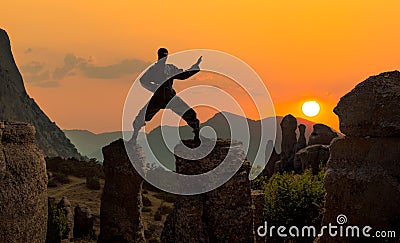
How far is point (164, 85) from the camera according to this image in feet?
29.3

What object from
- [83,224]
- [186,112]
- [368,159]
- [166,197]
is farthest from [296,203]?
[166,197]

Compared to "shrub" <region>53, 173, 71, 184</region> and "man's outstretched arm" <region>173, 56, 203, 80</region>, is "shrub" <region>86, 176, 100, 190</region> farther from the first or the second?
"man's outstretched arm" <region>173, 56, 203, 80</region>

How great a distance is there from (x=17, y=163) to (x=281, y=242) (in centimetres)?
876

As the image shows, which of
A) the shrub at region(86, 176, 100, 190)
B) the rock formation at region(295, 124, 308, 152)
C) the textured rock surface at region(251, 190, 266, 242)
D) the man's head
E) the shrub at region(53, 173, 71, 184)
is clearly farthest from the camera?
the rock formation at region(295, 124, 308, 152)

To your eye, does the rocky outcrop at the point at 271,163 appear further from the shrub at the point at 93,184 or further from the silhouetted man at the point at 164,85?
the silhouetted man at the point at 164,85

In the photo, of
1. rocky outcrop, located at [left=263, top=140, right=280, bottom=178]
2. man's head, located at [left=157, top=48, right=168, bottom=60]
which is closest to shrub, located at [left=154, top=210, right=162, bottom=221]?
man's head, located at [left=157, top=48, right=168, bottom=60]

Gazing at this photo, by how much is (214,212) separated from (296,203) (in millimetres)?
8784

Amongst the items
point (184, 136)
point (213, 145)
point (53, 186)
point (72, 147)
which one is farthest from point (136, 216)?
point (72, 147)

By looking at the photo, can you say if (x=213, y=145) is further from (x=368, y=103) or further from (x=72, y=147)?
(x=72, y=147)

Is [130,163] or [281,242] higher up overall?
[130,163]

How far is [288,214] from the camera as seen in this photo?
1520cm

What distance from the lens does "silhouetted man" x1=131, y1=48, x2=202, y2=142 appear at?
27.4ft

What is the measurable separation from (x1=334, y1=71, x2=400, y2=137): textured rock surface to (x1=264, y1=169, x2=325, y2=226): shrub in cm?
576

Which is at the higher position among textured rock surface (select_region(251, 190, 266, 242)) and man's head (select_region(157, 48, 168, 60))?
man's head (select_region(157, 48, 168, 60))
